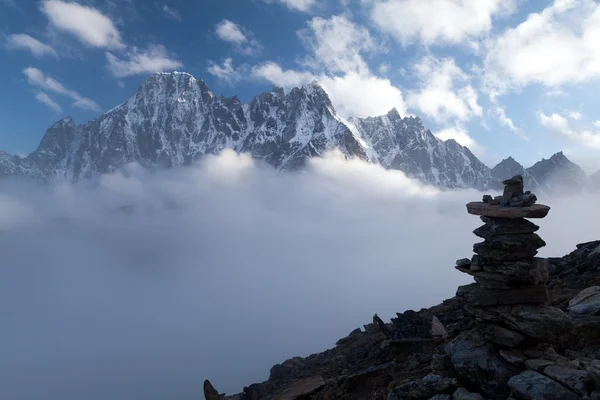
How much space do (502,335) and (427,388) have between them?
441 cm

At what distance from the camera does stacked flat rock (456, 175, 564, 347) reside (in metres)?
18.1

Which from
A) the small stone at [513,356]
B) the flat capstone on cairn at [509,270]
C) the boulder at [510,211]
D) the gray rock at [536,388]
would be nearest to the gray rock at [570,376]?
the gray rock at [536,388]

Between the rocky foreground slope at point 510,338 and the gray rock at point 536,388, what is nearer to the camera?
the gray rock at point 536,388

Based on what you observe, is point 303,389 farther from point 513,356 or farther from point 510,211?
point 510,211

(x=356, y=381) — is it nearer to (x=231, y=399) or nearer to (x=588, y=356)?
(x=588, y=356)

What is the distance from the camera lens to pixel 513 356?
17.1 meters

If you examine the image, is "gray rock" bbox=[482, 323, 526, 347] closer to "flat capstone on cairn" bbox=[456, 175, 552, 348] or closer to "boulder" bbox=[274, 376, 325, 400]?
"flat capstone on cairn" bbox=[456, 175, 552, 348]

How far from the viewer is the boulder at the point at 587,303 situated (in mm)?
19031

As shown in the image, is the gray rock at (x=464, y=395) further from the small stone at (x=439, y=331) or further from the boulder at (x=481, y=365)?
the small stone at (x=439, y=331)

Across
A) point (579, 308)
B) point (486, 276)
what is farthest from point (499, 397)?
point (579, 308)

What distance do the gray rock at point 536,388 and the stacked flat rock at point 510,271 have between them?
2209mm

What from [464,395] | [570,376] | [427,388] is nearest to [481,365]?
[464,395]

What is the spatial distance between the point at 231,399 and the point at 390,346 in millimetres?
19548

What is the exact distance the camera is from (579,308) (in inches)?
768
